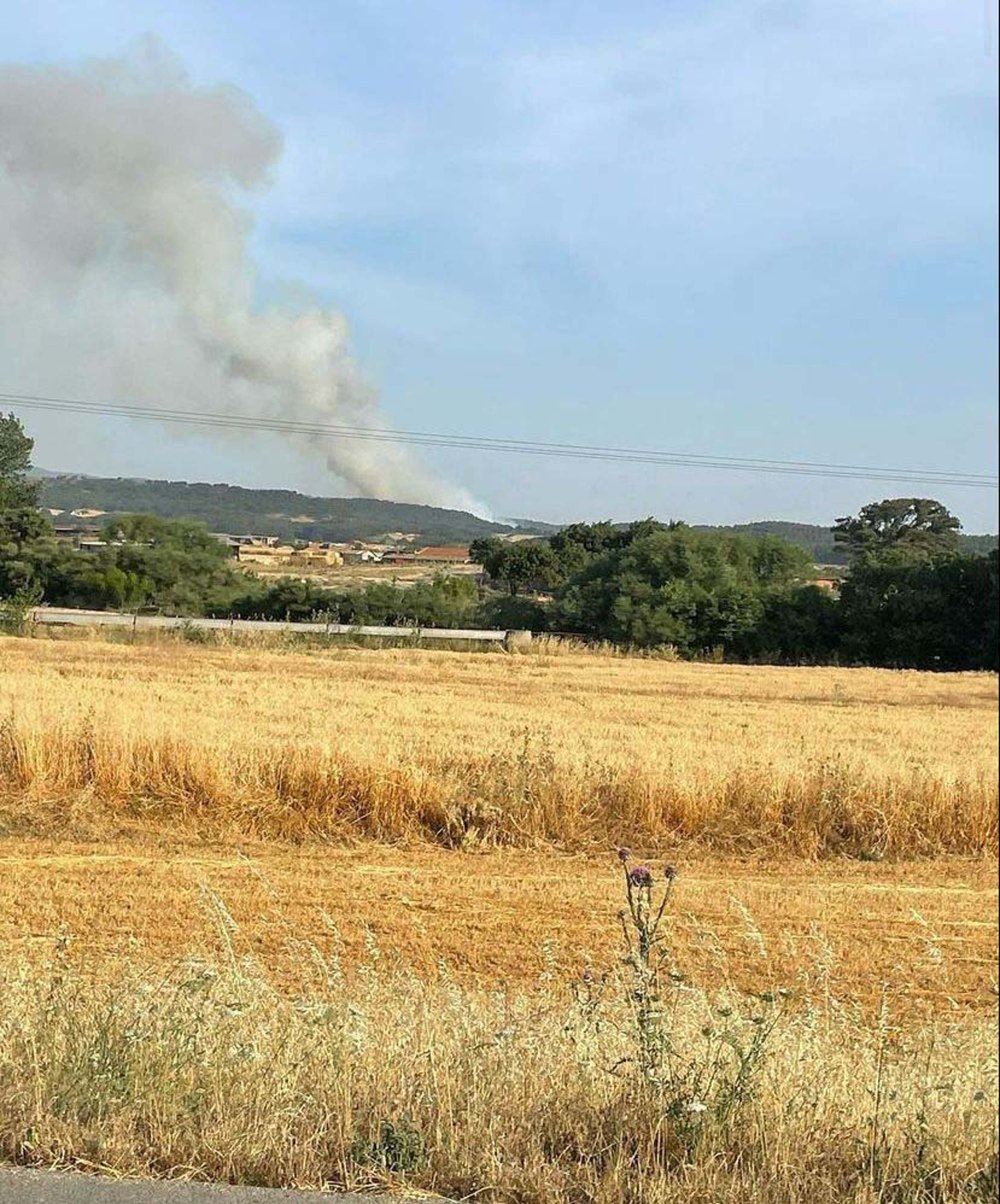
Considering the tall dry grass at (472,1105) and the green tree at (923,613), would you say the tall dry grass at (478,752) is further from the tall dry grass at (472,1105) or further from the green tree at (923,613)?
the tall dry grass at (472,1105)

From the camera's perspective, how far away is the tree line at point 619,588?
4594mm

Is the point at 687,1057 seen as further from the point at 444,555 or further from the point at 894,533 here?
the point at 444,555

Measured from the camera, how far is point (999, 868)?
8883mm

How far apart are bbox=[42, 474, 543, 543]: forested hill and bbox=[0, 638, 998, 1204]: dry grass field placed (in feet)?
2.64

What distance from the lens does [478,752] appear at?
9.18 metres

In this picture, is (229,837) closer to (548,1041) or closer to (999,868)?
(548,1041)

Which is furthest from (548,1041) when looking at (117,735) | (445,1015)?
(117,735)

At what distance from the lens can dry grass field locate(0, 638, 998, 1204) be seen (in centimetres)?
348

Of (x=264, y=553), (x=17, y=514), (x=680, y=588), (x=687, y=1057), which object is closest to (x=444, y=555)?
(x=264, y=553)

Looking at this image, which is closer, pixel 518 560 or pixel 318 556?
pixel 518 560

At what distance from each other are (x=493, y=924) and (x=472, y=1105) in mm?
3446

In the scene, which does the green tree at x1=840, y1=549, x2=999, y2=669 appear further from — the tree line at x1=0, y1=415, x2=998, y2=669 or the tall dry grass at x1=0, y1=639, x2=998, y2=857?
the tall dry grass at x1=0, y1=639, x2=998, y2=857

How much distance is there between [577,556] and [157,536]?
7.02 ft

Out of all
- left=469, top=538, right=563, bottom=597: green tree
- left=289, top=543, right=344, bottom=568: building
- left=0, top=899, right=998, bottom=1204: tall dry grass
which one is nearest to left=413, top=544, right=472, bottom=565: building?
left=469, top=538, right=563, bottom=597: green tree
